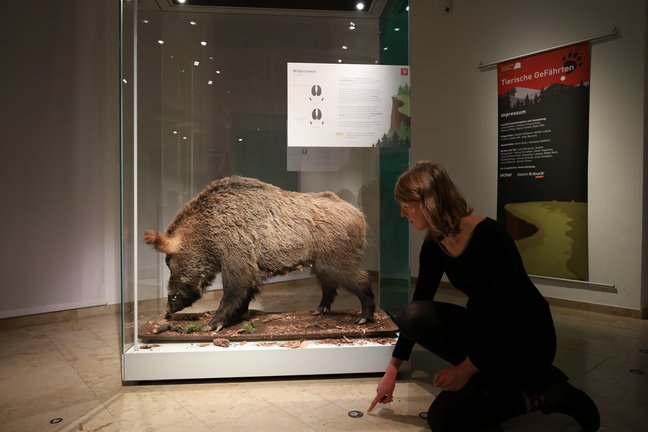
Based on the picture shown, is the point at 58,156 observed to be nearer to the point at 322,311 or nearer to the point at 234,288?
the point at 234,288

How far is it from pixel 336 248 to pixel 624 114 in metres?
3.01

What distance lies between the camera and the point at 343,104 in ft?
9.01

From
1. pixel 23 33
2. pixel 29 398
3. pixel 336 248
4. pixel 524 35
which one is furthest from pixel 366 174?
pixel 23 33

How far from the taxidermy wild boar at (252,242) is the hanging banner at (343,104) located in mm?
390

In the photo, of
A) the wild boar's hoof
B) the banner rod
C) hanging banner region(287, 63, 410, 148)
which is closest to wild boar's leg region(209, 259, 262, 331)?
the wild boar's hoof

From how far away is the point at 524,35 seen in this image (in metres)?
4.48

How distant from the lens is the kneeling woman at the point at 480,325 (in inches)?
67.1

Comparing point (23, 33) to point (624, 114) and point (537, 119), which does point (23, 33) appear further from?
point (624, 114)

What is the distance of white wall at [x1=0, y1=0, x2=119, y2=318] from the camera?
3695 mm

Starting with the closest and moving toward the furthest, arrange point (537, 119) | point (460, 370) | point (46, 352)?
point (460, 370) → point (46, 352) → point (537, 119)

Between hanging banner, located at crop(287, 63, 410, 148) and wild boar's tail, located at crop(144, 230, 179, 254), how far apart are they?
0.96m

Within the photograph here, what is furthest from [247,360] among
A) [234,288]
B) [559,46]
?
[559,46]

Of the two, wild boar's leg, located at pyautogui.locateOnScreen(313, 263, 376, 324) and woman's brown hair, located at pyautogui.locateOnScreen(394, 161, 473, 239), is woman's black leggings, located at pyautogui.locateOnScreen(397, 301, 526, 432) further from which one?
wild boar's leg, located at pyautogui.locateOnScreen(313, 263, 376, 324)

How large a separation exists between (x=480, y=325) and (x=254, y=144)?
1709mm
